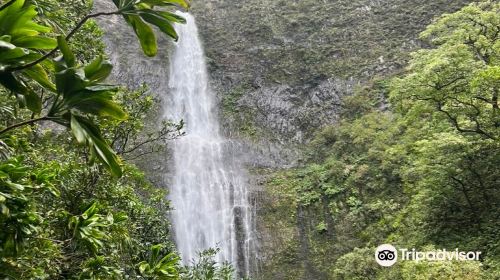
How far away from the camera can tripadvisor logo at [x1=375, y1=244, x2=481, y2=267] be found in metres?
8.11

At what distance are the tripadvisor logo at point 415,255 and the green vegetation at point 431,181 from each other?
0.21 meters

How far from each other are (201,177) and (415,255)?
31.9 ft

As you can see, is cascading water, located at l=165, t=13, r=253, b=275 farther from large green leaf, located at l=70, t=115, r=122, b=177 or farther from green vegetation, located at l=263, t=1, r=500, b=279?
large green leaf, located at l=70, t=115, r=122, b=177

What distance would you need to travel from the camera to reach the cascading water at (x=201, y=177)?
15.1 meters

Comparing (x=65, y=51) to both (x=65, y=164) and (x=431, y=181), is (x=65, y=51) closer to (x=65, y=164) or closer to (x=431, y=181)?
(x=65, y=164)

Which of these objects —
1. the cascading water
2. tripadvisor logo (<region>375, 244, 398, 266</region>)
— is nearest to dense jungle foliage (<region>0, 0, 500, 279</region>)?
tripadvisor logo (<region>375, 244, 398, 266</region>)

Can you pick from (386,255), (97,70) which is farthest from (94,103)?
(386,255)

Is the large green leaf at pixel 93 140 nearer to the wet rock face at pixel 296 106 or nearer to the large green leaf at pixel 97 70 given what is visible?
the large green leaf at pixel 97 70

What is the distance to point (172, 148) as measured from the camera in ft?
58.6

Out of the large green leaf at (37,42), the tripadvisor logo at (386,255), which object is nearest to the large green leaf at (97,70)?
the large green leaf at (37,42)

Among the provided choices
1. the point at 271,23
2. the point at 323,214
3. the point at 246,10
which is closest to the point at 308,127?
the point at 323,214

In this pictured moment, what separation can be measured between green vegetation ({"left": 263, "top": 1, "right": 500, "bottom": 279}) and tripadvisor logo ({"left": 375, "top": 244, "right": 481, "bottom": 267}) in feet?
0.68

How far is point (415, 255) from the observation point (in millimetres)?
9055

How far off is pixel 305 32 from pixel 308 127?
216 inches
